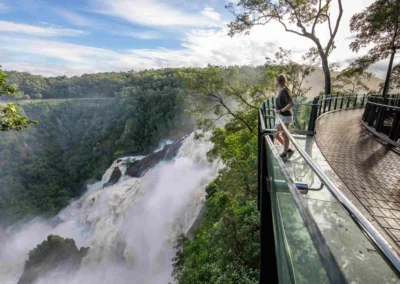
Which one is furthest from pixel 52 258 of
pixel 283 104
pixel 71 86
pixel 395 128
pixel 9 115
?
pixel 71 86

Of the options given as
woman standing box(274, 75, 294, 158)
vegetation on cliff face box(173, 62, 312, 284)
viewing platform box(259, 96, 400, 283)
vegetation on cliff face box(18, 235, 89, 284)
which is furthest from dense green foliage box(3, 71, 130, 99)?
viewing platform box(259, 96, 400, 283)

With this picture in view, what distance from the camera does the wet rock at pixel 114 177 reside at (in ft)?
114

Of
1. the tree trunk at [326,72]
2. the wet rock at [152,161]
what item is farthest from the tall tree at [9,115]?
the wet rock at [152,161]

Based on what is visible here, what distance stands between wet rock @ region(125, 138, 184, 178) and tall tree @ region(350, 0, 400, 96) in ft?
67.7

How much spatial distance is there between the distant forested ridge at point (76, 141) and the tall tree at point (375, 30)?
3093 centimetres

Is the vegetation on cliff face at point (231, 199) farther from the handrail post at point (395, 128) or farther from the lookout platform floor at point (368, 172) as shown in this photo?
the handrail post at point (395, 128)

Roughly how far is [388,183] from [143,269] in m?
20.8

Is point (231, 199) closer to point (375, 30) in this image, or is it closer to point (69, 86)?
point (375, 30)

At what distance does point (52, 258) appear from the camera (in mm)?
27234

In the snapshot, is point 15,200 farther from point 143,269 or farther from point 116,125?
point 143,269

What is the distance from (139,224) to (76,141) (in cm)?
5013

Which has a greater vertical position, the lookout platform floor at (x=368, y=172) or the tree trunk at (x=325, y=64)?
the tree trunk at (x=325, y=64)

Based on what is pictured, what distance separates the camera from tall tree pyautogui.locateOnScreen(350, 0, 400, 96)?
1271 cm

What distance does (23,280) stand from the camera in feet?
86.5
